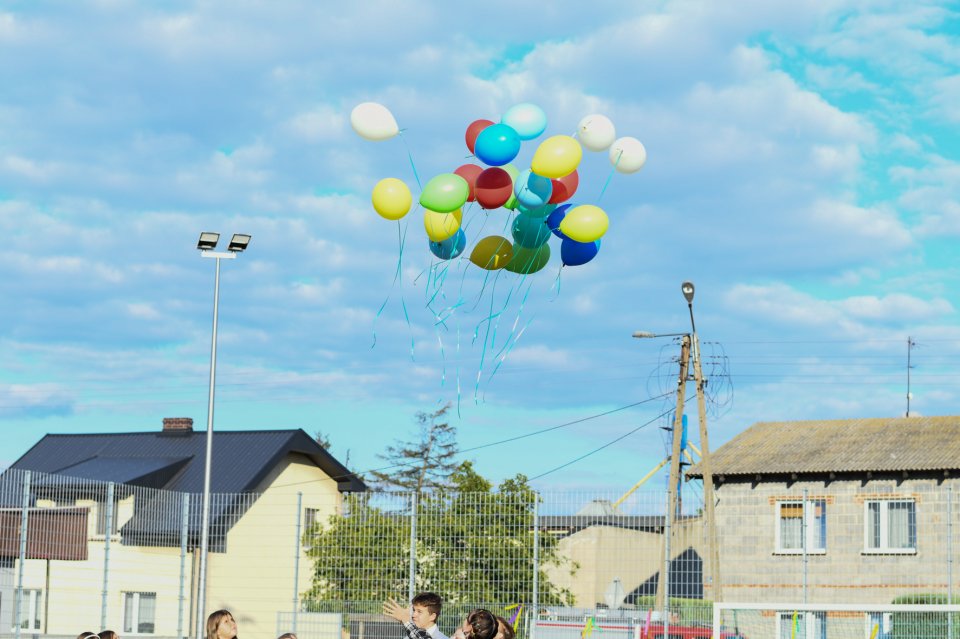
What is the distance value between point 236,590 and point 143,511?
171 centimetres

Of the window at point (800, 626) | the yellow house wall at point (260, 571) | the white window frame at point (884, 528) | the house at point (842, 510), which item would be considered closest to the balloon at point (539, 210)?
the yellow house wall at point (260, 571)

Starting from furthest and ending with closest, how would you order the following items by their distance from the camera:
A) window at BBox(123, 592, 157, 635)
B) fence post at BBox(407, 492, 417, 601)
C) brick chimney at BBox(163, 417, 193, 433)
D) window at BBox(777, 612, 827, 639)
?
brick chimney at BBox(163, 417, 193, 433)
window at BBox(123, 592, 157, 635)
window at BBox(777, 612, 827, 639)
fence post at BBox(407, 492, 417, 601)

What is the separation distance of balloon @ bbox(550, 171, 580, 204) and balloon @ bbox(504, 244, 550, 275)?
670mm

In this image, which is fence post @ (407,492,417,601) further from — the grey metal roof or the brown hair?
the grey metal roof

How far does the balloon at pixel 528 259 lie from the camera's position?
11875 mm

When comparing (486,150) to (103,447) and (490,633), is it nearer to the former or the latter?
(490,633)

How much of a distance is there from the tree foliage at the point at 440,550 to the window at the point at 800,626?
287 centimetres

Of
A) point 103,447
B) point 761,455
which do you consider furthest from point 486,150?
point 103,447

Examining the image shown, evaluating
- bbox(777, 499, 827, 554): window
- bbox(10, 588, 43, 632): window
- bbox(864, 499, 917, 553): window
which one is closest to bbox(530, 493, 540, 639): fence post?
bbox(10, 588, 43, 632): window

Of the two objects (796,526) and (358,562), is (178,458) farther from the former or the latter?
(358,562)

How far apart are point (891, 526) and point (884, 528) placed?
0.53 feet

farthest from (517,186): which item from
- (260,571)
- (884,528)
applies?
(884,528)

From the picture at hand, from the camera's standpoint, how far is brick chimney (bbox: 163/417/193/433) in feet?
123

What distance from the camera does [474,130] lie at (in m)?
11.3
